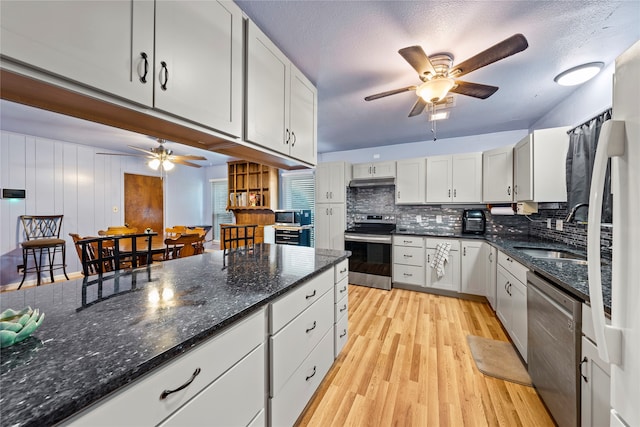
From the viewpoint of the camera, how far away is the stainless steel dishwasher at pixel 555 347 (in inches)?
45.6

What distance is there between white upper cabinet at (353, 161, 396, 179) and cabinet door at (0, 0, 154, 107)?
353cm

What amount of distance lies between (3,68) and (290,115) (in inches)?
52.3

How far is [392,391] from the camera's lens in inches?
64.6

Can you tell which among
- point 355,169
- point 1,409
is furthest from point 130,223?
point 1,409

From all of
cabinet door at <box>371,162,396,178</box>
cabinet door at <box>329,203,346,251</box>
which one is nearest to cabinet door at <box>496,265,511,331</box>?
cabinet door at <box>371,162,396,178</box>

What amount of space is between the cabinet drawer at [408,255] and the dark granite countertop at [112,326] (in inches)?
100

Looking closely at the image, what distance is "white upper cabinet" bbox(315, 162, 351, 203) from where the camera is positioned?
4082mm

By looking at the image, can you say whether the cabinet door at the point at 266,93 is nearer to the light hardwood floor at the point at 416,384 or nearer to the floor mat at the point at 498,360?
the light hardwood floor at the point at 416,384

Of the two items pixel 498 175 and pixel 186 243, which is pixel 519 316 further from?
pixel 186 243

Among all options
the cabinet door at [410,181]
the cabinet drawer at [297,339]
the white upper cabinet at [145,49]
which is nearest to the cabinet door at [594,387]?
the cabinet drawer at [297,339]

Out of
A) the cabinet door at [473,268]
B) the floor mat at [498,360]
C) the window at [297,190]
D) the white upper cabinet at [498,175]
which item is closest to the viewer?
the floor mat at [498,360]

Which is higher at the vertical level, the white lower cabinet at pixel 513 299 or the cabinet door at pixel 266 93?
the cabinet door at pixel 266 93

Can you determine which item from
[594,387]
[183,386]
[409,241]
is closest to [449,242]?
[409,241]

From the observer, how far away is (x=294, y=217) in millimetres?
4805
